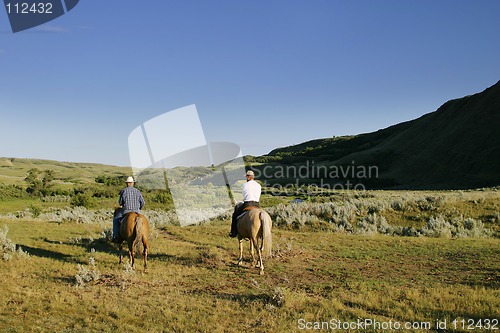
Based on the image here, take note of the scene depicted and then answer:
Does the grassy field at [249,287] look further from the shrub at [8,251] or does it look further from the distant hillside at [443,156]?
the distant hillside at [443,156]

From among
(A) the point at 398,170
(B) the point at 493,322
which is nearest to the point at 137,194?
(B) the point at 493,322

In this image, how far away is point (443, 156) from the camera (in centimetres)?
6194

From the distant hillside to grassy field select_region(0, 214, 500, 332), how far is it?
4007cm

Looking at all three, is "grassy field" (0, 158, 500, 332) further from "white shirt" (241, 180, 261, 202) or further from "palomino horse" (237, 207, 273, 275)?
"white shirt" (241, 180, 261, 202)

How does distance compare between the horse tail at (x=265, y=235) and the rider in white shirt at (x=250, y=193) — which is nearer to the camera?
the horse tail at (x=265, y=235)

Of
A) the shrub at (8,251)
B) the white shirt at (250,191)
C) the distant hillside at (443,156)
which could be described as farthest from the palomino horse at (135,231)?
the distant hillside at (443,156)

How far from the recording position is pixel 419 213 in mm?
21484

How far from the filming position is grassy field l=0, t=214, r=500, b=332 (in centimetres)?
689

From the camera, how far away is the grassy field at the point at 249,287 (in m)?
6.89

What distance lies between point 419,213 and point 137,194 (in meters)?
16.9

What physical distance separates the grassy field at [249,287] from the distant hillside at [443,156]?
40066mm

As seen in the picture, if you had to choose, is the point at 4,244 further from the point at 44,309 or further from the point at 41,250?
the point at 44,309

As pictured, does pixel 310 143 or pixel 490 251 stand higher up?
pixel 310 143

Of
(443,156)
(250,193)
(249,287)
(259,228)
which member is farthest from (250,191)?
(443,156)
